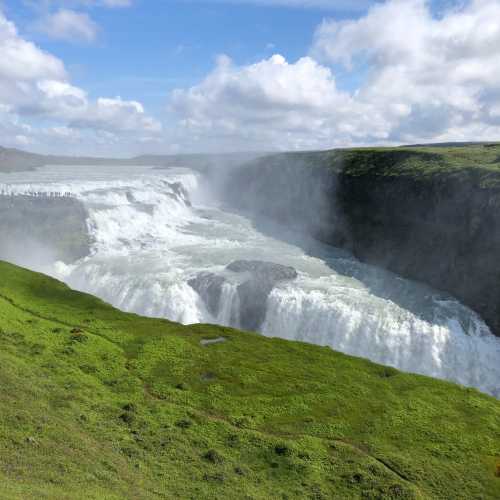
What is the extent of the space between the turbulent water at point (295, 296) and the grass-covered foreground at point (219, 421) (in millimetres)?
13419

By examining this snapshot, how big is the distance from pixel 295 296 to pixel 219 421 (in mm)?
23542

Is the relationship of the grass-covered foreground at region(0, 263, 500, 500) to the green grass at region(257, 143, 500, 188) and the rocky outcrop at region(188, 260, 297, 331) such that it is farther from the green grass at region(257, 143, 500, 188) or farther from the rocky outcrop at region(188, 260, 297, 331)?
the green grass at region(257, 143, 500, 188)

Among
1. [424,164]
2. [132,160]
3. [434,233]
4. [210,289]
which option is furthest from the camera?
[132,160]

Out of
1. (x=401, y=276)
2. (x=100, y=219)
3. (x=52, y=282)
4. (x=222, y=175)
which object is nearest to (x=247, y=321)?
(x=52, y=282)

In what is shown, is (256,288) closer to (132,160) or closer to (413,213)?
(413,213)

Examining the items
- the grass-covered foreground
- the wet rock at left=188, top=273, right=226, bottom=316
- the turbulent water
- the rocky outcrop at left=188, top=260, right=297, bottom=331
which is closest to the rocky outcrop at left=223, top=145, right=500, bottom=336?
the turbulent water

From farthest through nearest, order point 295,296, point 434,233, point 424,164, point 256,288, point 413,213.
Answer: point 424,164
point 413,213
point 434,233
point 256,288
point 295,296

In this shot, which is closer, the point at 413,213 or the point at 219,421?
the point at 219,421

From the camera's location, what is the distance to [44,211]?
6003 cm

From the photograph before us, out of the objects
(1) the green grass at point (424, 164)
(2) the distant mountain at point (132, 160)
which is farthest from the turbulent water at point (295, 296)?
(2) the distant mountain at point (132, 160)

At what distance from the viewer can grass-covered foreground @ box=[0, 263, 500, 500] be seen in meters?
14.8

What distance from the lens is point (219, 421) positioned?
18.8 metres

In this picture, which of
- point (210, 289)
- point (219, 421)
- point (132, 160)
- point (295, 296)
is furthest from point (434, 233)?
point (132, 160)

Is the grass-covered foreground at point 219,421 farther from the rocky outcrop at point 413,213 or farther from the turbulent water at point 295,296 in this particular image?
the rocky outcrop at point 413,213
